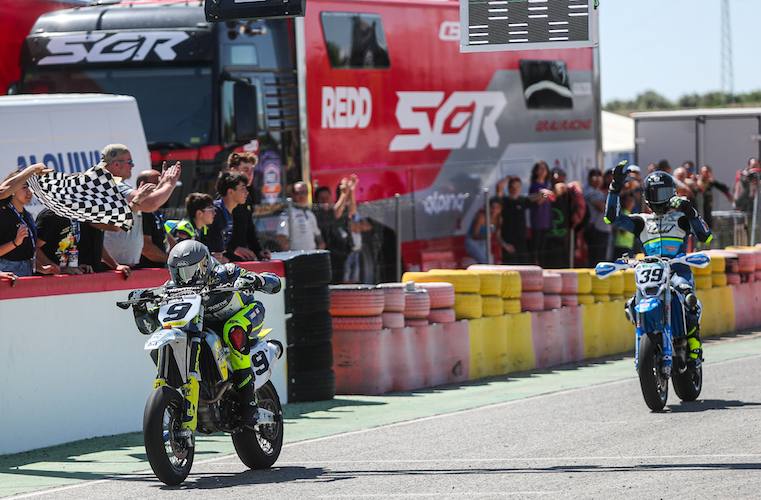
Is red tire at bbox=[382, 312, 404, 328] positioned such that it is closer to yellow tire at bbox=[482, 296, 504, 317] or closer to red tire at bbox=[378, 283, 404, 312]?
red tire at bbox=[378, 283, 404, 312]

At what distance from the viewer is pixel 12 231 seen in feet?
37.5

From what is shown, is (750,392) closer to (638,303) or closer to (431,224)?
(638,303)

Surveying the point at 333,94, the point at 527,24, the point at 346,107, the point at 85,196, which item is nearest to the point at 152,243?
the point at 85,196

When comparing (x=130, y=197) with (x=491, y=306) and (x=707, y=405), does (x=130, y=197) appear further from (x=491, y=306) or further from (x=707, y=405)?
(x=491, y=306)

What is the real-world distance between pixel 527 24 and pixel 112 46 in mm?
8332

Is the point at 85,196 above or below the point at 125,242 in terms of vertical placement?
above

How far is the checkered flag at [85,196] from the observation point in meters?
11.5

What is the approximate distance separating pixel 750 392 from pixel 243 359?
509 centimetres

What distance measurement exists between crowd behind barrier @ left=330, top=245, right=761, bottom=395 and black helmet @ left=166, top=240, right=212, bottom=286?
4.56m

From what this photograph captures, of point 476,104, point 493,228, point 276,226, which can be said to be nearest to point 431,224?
point 493,228

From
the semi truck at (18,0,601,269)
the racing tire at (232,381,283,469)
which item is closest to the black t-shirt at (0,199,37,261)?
the racing tire at (232,381,283,469)

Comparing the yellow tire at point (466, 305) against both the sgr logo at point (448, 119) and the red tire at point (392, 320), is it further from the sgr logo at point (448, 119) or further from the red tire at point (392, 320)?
the sgr logo at point (448, 119)

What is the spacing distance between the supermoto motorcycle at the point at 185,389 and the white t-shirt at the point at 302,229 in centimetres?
711

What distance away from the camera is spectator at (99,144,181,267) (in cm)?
1184
